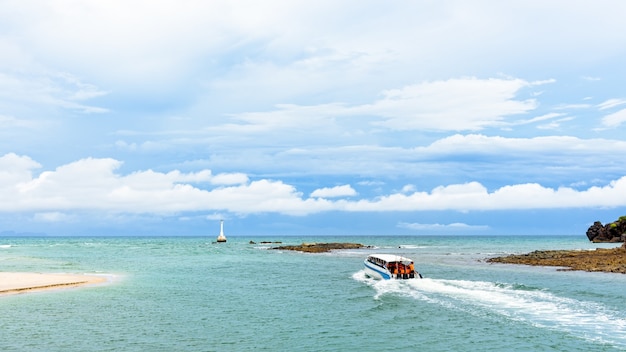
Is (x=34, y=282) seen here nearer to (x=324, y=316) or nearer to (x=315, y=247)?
(x=324, y=316)

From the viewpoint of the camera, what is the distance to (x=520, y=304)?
41812 millimetres

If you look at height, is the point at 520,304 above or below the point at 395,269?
below

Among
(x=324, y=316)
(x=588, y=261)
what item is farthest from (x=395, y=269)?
(x=588, y=261)

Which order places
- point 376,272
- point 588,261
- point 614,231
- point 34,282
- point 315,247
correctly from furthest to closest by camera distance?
1. point 614,231
2. point 315,247
3. point 588,261
4. point 376,272
5. point 34,282

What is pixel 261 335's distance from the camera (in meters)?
31.4

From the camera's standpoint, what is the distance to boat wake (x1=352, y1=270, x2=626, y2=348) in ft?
107

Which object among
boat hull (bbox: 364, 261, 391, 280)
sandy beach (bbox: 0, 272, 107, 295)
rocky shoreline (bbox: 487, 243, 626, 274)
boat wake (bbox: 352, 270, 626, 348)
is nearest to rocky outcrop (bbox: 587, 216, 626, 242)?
rocky shoreline (bbox: 487, 243, 626, 274)

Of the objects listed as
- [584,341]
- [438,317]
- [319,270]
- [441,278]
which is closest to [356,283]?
[441,278]

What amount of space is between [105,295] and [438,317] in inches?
1151

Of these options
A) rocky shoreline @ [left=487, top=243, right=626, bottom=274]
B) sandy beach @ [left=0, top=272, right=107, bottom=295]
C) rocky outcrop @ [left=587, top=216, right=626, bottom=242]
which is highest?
rocky outcrop @ [left=587, top=216, right=626, bottom=242]

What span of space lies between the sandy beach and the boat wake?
30.9 meters

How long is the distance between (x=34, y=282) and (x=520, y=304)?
46.6m

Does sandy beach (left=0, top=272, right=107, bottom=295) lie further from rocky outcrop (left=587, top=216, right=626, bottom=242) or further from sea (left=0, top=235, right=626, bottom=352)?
rocky outcrop (left=587, top=216, right=626, bottom=242)

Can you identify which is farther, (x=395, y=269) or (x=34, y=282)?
(x=395, y=269)
